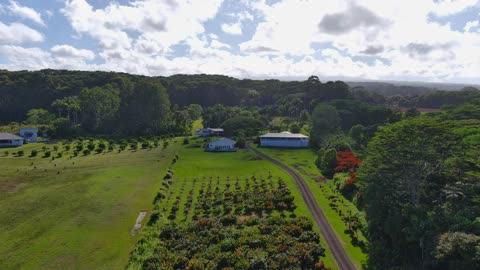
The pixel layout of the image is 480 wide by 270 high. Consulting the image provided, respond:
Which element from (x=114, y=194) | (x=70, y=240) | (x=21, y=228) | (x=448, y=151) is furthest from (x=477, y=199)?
(x=21, y=228)

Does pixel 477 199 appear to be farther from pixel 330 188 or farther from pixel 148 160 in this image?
pixel 148 160

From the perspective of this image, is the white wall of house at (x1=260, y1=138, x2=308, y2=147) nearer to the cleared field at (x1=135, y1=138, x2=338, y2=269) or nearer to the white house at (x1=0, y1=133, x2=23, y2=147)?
the cleared field at (x1=135, y1=138, x2=338, y2=269)

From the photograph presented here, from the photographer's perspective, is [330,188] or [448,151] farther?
[330,188]

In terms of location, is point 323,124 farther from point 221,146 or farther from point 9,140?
point 9,140

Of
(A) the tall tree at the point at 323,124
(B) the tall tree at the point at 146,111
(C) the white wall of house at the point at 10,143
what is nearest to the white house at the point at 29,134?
(C) the white wall of house at the point at 10,143

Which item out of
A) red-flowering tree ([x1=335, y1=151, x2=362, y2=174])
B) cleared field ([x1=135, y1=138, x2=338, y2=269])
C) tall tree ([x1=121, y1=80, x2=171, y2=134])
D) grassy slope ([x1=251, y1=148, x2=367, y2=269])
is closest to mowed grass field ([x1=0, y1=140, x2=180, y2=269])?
cleared field ([x1=135, y1=138, x2=338, y2=269])

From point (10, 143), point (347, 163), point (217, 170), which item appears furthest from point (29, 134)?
point (347, 163)
